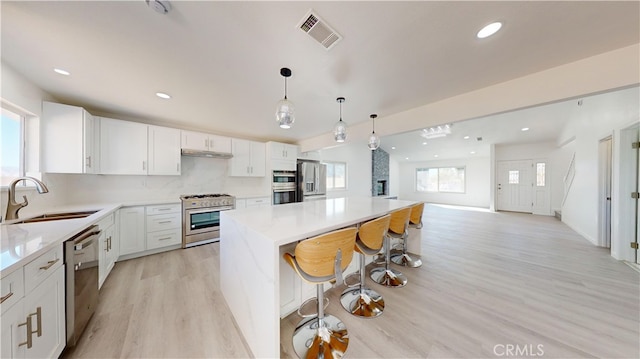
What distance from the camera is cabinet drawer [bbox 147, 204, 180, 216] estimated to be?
10.2 feet

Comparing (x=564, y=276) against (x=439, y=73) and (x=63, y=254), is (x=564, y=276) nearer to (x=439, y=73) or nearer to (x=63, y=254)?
(x=439, y=73)

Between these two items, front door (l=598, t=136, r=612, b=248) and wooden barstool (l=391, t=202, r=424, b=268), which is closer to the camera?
wooden barstool (l=391, t=202, r=424, b=268)

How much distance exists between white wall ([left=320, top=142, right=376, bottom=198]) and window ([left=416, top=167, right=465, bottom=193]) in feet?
12.7

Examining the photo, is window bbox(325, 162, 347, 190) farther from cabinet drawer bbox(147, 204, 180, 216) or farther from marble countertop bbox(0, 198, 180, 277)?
marble countertop bbox(0, 198, 180, 277)

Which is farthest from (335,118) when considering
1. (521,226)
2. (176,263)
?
(521,226)

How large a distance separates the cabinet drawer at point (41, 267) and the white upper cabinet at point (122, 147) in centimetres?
235

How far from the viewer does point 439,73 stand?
6.55 ft

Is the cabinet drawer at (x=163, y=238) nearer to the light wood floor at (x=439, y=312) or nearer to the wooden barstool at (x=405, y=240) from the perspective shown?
the light wood floor at (x=439, y=312)

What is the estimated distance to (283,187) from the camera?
15.8 ft

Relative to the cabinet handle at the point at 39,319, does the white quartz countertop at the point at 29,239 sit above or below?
above

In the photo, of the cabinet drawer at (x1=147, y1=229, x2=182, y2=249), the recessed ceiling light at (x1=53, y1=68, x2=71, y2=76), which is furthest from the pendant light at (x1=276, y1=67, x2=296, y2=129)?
the cabinet drawer at (x1=147, y1=229, x2=182, y2=249)

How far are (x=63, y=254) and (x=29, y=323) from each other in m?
0.46

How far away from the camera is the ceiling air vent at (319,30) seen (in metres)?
1.30

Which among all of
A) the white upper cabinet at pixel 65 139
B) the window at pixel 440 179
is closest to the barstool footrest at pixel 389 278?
the white upper cabinet at pixel 65 139
